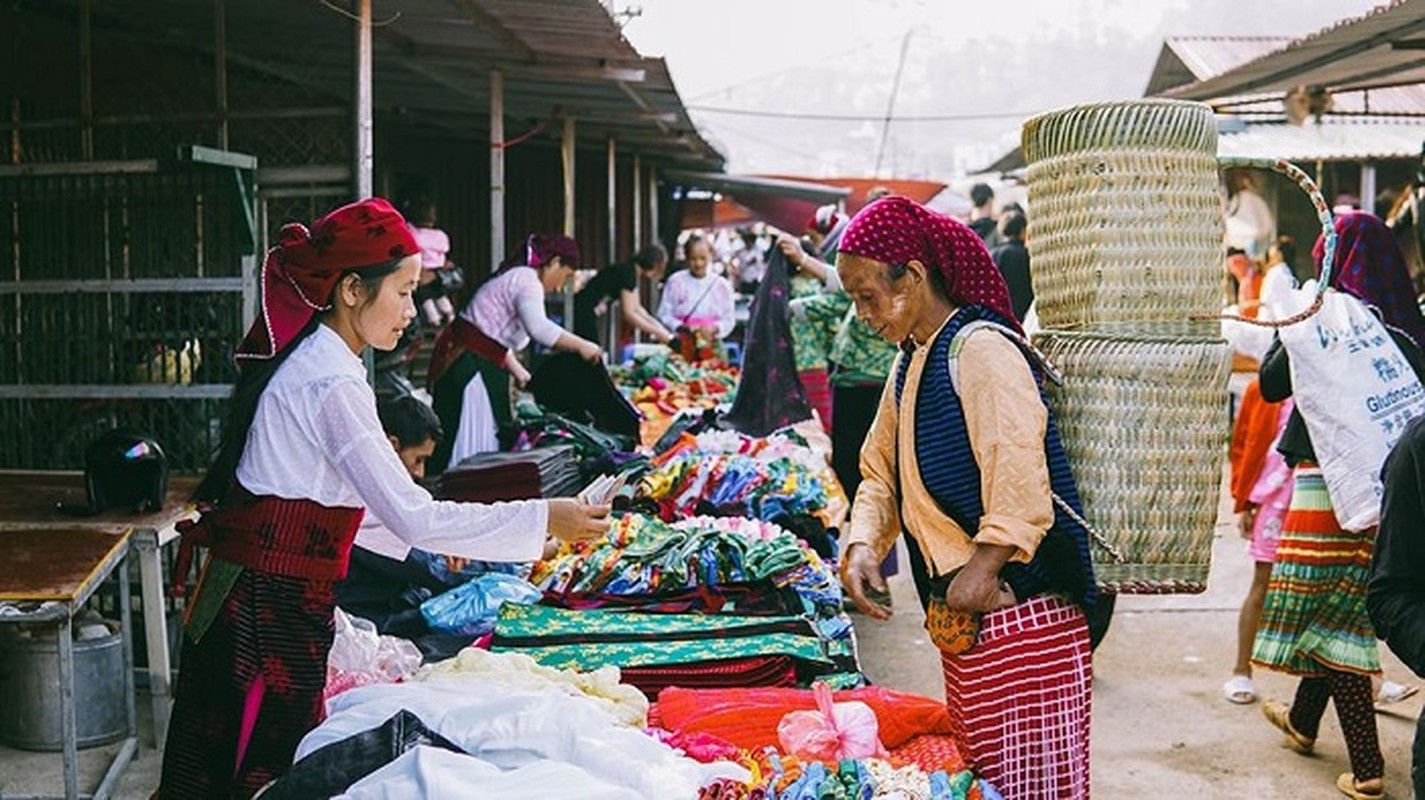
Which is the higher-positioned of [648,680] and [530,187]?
[530,187]

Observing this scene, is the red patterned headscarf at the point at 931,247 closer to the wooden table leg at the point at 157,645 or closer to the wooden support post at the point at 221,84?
the wooden table leg at the point at 157,645

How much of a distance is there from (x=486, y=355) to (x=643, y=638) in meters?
3.62

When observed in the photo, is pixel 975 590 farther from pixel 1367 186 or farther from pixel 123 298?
pixel 1367 186

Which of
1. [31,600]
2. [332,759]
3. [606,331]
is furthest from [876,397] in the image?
[606,331]

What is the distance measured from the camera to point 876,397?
7.77m

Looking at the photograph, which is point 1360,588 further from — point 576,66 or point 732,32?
point 732,32

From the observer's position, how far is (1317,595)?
18.4 feet

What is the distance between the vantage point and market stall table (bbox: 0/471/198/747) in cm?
491

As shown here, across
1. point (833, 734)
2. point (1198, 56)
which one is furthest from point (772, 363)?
point (1198, 56)

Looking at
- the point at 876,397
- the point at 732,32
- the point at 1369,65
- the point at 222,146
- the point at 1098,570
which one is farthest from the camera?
A: the point at 732,32

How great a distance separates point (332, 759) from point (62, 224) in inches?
152

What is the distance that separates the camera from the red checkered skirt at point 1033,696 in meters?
3.08

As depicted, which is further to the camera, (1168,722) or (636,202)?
(636,202)

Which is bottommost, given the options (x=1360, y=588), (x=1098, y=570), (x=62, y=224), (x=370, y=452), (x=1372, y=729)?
(x=1372, y=729)
